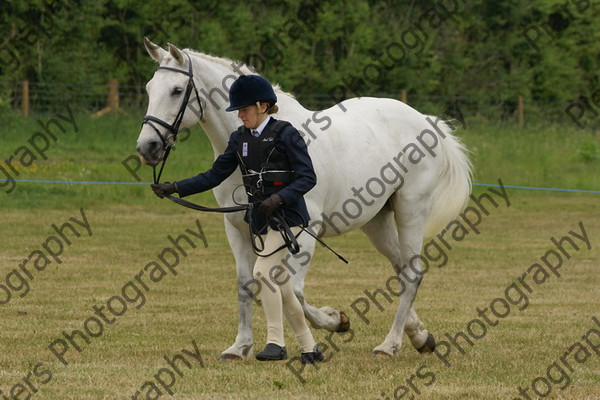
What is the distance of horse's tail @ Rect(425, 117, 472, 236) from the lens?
796cm

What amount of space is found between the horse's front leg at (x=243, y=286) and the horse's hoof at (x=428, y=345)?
4.24ft

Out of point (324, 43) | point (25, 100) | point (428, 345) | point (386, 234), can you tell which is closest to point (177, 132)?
point (386, 234)

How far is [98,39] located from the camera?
2998cm

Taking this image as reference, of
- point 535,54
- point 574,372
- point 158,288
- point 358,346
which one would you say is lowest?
point 535,54

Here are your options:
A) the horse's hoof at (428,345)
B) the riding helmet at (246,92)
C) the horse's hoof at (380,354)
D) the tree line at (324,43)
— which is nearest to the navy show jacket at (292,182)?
the riding helmet at (246,92)

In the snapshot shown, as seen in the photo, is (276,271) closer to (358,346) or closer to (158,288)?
(358,346)

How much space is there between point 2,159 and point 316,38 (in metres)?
12.0

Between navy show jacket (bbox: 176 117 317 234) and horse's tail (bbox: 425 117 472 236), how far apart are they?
2.06 meters

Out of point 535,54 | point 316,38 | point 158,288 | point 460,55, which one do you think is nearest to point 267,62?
point 316,38

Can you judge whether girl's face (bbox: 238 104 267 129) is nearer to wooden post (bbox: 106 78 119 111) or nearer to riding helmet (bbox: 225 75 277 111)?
riding helmet (bbox: 225 75 277 111)

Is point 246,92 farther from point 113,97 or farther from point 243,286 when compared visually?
point 113,97

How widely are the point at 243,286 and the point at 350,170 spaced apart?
1071 millimetres

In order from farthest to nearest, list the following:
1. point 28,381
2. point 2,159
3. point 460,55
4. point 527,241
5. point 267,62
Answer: point 460,55
point 267,62
point 2,159
point 527,241
point 28,381

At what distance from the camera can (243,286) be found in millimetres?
6668
